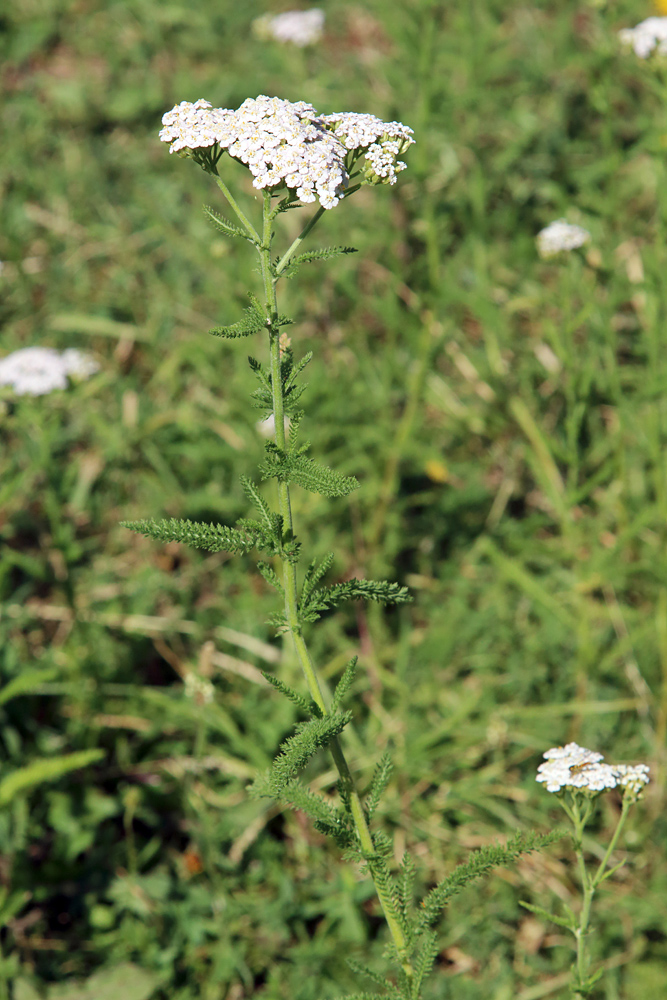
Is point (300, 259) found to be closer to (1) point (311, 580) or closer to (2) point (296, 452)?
(2) point (296, 452)

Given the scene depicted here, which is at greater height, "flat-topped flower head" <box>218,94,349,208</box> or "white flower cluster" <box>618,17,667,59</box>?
"white flower cluster" <box>618,17,667,59</box>

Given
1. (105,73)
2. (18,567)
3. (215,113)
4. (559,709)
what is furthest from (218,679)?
(105,73)

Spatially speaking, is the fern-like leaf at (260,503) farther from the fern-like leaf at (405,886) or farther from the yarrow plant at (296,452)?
the fern-like leaf at (405,886)

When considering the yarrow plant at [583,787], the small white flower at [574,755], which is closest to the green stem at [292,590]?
the yarrow plant at [583,787]

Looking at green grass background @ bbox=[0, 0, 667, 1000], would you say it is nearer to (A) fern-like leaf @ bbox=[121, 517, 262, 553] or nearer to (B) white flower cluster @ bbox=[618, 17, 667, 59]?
(B) white flower cluster @ bbox=[618, 17, 667, 59]

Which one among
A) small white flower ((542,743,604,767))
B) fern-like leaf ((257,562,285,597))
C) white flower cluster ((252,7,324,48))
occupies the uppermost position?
white flower cluster ((252,7,324,48))

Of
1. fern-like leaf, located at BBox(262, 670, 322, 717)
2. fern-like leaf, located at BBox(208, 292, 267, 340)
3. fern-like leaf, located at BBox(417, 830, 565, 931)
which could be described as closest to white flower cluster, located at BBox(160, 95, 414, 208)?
fern-like leaf, located at BBox(208, 292, 267, 340)
